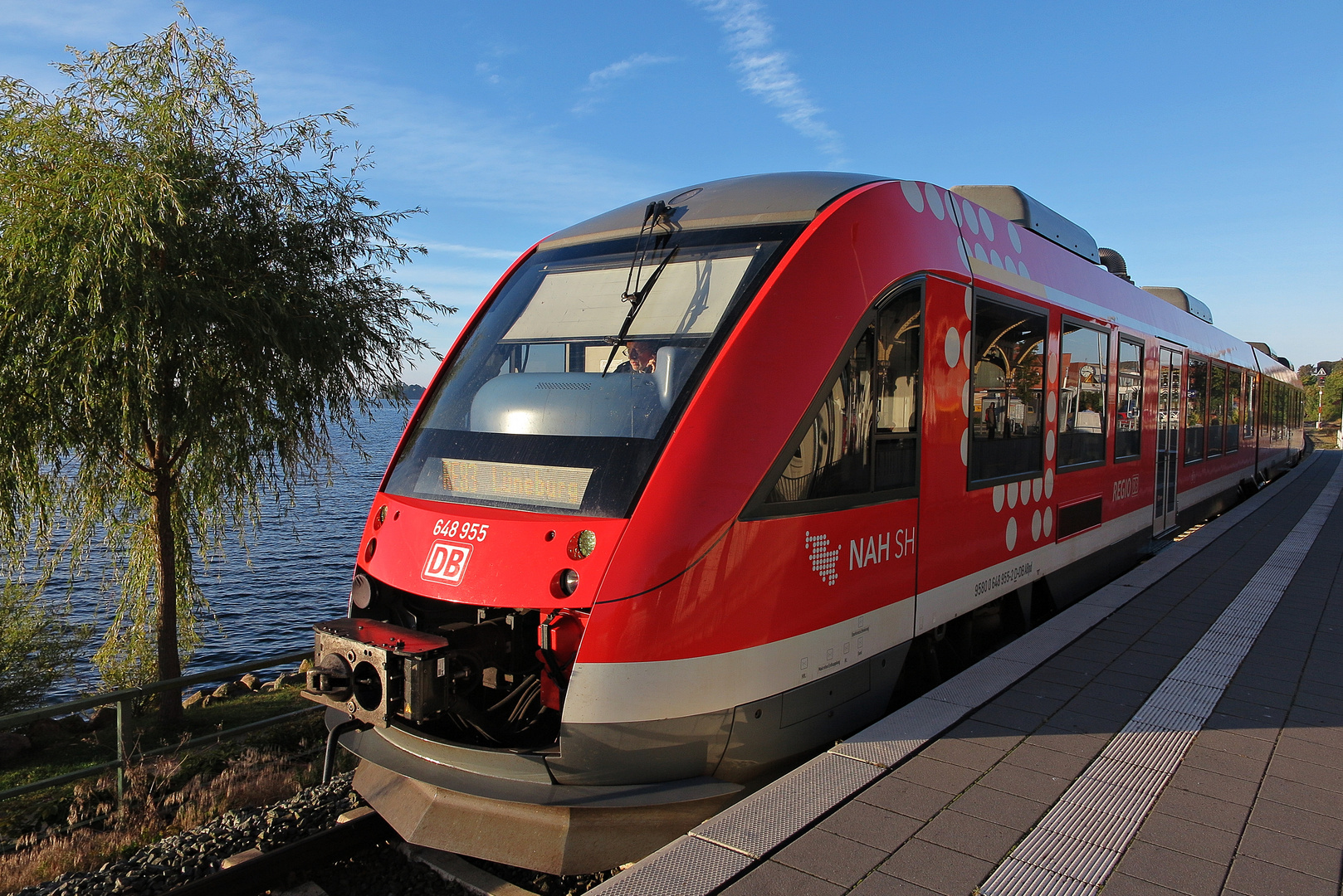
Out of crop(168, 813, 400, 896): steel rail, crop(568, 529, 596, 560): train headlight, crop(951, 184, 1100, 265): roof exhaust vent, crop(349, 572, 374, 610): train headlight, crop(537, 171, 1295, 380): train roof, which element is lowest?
crop(168, 813, 400, 896): steel rail

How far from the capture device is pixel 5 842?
5297 mm

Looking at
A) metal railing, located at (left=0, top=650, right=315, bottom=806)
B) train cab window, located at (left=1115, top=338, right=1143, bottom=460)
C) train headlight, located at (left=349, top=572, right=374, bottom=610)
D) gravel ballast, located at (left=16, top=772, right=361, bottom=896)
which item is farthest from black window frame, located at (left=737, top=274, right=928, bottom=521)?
train cab window, located at (left=1115, top=338, right=1143, bottom=460)

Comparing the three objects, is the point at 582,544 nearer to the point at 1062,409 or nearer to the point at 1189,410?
the point at 1062,409

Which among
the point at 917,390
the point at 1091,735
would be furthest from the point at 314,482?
the point at 1091,735

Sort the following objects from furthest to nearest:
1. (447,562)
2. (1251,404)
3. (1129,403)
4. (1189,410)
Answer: (1251,404)
(1189,410)
(1129,403)
(447,562)

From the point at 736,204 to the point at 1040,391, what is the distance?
10.3ft

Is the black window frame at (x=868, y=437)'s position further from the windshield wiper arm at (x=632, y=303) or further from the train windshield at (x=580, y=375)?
the windshield wiper arm at (x=632, y=303)

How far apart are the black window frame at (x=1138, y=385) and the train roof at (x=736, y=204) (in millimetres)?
4636

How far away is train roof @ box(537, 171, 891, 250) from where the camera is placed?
4.20 meters

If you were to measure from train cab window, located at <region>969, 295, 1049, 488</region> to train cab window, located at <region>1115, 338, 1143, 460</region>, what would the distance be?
2240 millimetres

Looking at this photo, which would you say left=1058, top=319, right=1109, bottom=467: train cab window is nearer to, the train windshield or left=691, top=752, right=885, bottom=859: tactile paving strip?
the train windshield

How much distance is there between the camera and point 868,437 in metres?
4.26

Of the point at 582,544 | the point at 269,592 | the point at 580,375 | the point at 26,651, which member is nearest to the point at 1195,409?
the point at 580,375

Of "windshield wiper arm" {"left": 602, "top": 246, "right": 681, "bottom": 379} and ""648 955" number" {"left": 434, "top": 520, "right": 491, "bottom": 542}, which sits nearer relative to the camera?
""648 955" number" {"left": 434, "top": 520, "right": 491, "bottom": 542}
